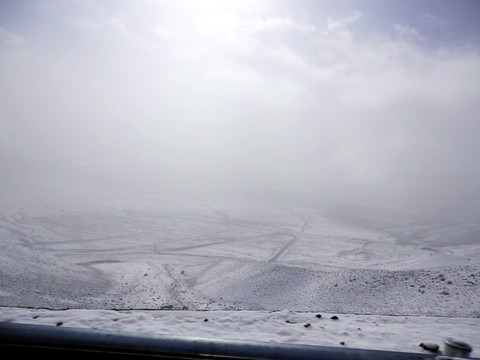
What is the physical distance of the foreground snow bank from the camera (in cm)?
279

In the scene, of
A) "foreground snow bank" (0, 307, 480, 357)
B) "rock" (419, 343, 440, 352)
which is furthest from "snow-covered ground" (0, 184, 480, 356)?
"rock" (419, 343, 440, 352)

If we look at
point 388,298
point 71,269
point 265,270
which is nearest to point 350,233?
point 265,270

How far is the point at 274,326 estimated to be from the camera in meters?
3.07

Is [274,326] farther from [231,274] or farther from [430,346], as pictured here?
[231,274]

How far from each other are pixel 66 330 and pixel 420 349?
265cm

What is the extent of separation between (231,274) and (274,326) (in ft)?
21.3

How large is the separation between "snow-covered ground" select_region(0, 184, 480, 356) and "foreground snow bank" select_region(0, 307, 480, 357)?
0.5 inches

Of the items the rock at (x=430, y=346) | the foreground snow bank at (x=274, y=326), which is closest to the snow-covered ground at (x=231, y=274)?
the foreground snow bank at (x=274, y=326)

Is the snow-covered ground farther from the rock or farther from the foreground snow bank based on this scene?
the rock

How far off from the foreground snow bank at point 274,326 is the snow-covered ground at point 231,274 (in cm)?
1

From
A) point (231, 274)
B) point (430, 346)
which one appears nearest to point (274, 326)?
point (430, 346)

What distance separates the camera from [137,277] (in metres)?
8.79

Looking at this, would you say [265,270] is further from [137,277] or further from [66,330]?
[66,330]

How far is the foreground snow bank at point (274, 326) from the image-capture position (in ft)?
9.15
